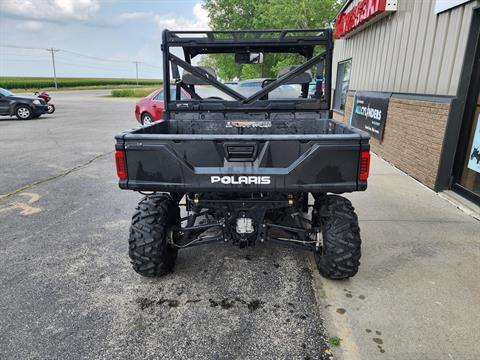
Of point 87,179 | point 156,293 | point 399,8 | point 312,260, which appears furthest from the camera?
point 399,8

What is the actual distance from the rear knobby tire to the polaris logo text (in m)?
0.79

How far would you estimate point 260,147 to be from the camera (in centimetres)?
276

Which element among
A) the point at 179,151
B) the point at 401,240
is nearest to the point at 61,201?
the point at 179,151

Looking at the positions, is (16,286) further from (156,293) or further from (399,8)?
(399,8)

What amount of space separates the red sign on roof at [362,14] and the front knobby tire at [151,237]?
6.83 metres

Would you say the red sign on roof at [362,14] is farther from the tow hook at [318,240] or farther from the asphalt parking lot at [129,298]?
the tow hook at [318,240]

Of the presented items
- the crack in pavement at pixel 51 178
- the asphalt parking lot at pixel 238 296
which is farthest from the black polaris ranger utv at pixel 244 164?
the crack in pavement at pixel 51 178

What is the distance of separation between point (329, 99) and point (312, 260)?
5.70 ft

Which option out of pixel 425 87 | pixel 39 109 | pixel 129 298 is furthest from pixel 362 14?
pixel 39 109

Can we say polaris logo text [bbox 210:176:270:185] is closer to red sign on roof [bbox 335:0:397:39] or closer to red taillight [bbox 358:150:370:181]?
red taillight [bbox 358:150:370:181]

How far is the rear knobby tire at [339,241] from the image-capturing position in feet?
10.0

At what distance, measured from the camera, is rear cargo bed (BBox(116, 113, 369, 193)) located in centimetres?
269

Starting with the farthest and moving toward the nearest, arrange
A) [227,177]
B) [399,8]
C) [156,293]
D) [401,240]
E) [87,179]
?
[399,8] < [87,179] < [401,240] < [156,293] < [227,177]

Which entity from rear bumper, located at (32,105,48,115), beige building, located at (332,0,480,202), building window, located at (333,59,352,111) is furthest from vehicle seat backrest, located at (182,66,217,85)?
rear bumper, located at (32,105,48,115)
